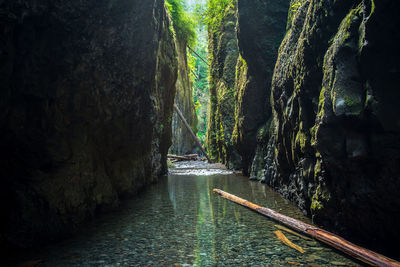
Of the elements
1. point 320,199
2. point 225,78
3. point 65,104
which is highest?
point 225,78

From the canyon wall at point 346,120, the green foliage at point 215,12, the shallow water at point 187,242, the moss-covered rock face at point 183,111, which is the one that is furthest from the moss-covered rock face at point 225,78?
the shallow water at point 187,242

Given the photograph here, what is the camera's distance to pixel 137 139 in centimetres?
652

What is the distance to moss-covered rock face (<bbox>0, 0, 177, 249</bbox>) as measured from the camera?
297cm

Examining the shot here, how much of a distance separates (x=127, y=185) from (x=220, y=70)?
12.4 metres

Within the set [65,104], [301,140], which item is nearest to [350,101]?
[301,140]

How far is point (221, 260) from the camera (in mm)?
2910

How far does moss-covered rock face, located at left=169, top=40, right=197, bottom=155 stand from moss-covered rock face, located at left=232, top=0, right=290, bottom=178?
43.5ft

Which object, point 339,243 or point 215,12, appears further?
point 215,12

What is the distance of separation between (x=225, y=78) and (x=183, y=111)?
10.3 meters

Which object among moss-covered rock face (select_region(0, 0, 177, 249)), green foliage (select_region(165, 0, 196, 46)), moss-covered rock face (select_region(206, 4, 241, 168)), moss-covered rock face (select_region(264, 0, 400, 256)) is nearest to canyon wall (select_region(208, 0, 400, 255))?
moss-covered rock face (select_region(264, 0, 400, 256))

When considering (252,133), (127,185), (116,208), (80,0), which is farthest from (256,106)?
(80,0)

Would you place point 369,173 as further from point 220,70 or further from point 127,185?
point 220,70

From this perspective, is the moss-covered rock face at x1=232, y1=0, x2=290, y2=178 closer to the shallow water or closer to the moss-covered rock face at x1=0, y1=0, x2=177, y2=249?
the moss-covered rock face at x1=0, y1=0, x2=177, y2=249

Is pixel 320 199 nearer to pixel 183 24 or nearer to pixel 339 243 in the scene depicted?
pixel 339 243
